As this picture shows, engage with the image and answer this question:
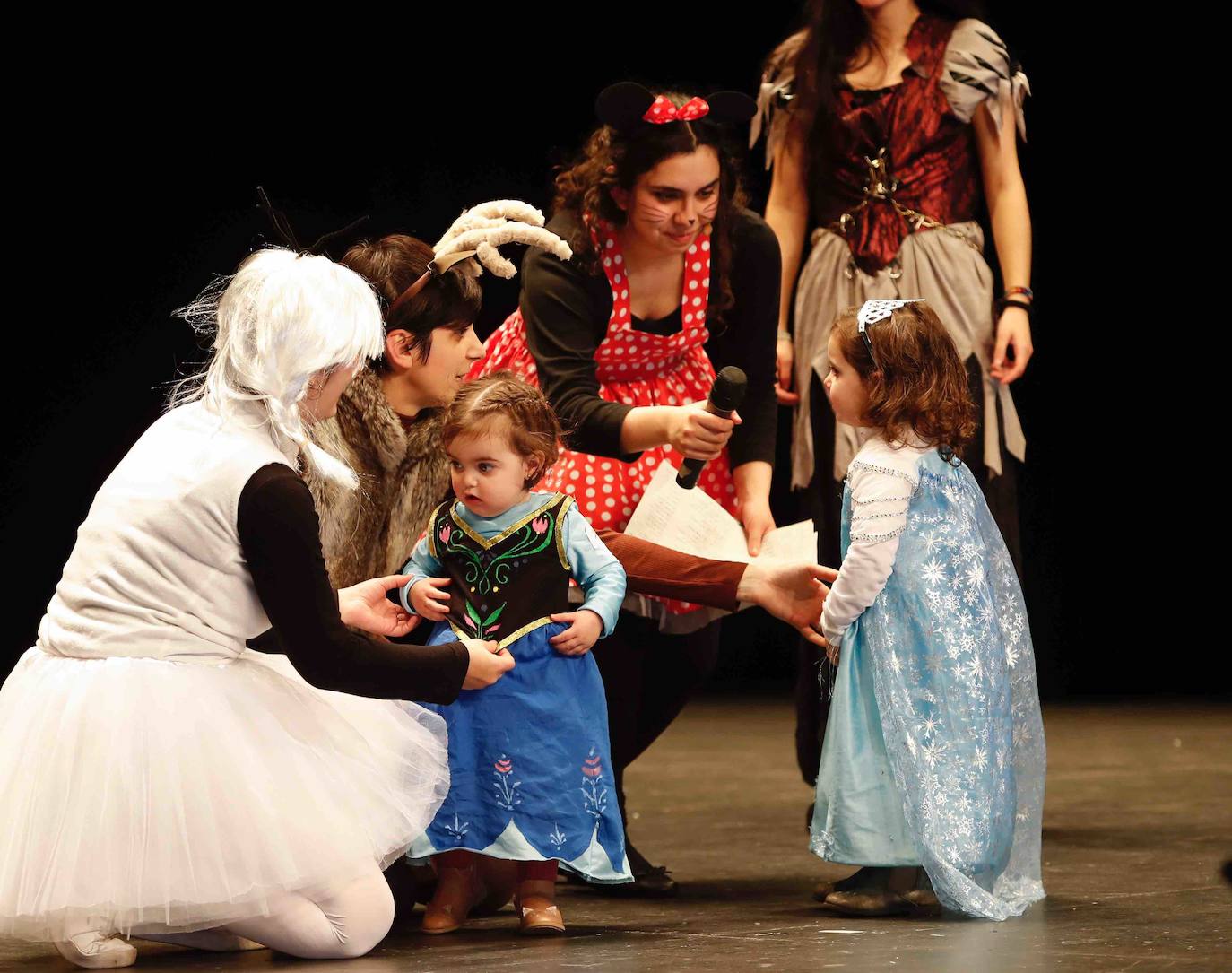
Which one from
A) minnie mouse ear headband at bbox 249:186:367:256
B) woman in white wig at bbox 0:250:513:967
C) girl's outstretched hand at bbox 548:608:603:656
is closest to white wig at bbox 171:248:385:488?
woman in white wig at bbox 0:250:513:967

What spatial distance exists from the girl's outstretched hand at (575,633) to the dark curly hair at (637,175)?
707 millimetres

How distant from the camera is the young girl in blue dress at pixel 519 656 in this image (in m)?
2.28

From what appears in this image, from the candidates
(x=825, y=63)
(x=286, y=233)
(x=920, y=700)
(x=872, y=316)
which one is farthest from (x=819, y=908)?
(x=825, y=63)

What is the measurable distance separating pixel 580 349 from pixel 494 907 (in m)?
0.87

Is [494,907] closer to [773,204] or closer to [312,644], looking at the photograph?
[312,644]

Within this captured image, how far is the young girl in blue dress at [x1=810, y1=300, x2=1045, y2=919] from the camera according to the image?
235cm

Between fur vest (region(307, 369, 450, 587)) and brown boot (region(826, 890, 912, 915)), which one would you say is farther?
fur vest (region(307, 369, 450, 587))

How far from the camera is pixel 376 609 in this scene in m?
2.40

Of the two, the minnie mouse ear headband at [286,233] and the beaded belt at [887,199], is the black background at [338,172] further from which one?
the minnie mouse ear headband at [286,233]

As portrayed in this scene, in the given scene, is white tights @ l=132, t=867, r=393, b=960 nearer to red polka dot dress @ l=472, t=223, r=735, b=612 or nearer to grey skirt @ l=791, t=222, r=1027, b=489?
red polka dot dress @ l=472, t=223, r=735, b=612

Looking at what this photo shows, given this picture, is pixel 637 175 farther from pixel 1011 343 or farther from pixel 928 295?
pixel 1011 343

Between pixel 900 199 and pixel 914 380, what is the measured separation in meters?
0.80

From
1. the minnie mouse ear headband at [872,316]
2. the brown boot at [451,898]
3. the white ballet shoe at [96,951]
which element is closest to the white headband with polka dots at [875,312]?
the minnie mouse ear headband at [872,316]

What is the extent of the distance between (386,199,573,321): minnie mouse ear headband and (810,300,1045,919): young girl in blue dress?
0.51 m
